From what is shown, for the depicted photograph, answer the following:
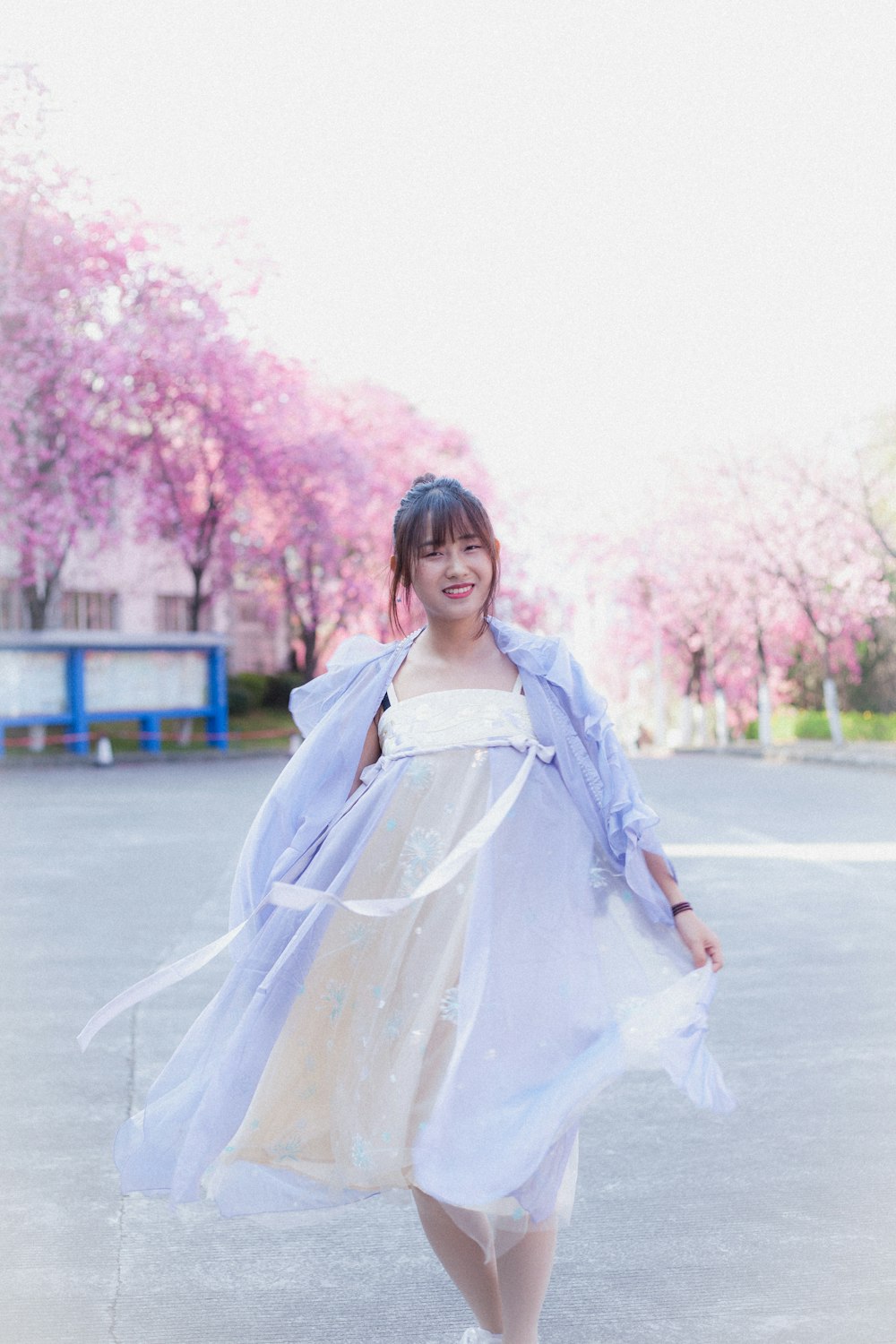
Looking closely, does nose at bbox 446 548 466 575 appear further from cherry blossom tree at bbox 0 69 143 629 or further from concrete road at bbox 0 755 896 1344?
cherry blossom tree at bbox 0 69 143 629

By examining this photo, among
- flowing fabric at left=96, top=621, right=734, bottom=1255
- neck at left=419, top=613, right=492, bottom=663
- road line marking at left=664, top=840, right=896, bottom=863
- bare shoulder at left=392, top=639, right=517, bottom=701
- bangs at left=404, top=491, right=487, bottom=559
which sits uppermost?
bangs at left=404, top=491, right=487, bottom=559

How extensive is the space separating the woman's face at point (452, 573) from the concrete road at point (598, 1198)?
59.4 inches

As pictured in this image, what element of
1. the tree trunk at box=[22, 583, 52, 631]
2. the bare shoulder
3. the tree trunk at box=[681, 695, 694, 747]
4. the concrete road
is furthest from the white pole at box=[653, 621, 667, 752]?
the bare shoulder

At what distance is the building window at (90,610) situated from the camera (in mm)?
39625

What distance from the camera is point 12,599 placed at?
37.5 metres

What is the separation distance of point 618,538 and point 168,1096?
42772 millimetres

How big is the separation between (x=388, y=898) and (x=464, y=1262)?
705mm

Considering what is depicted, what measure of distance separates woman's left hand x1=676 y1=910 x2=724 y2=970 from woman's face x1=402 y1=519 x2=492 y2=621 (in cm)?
74

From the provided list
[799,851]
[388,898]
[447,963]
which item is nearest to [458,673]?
[388,898]

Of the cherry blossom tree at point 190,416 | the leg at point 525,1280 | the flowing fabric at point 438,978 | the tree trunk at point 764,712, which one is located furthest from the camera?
the tree trunk at point 764,712

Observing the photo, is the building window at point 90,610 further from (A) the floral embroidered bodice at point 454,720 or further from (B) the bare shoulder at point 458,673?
(A) the floral embroidered bodice at point 454,720

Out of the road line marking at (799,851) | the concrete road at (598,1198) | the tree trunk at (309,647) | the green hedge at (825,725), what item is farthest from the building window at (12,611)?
the concrete road at (598,1198)

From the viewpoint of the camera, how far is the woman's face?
3088 millimetres

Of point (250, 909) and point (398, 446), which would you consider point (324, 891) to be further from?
point (398, 446)
